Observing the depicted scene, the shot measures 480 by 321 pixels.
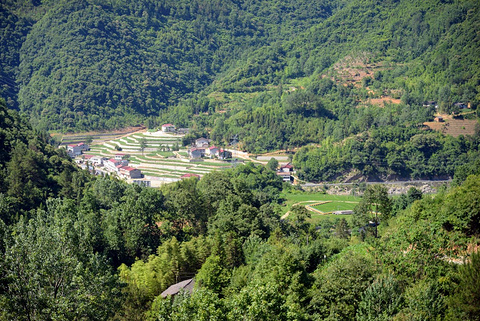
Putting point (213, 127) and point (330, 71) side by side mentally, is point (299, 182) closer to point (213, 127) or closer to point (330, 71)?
point (213, 127)

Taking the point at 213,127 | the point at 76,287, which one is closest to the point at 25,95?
the point at 213,127

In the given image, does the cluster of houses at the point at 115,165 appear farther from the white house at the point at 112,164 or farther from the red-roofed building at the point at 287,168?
the red-roofed building at the point at 287,168

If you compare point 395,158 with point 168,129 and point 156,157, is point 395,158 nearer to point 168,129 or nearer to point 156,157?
point 156,157

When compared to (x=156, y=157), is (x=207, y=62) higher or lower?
higher

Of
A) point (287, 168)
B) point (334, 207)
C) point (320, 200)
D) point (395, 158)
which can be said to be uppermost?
point (395, 158)

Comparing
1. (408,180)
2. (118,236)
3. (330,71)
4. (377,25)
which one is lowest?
(408,180)

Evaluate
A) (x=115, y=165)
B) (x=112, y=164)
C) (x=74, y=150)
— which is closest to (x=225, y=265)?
(x=115, y=165)

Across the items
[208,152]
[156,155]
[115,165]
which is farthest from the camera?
[208,152]
